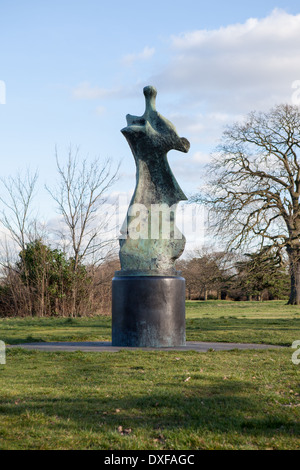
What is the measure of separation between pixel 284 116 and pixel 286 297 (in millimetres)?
20042

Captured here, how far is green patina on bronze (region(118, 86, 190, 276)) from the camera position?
35.0ft

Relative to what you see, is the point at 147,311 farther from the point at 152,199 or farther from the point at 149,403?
the point at 149,403

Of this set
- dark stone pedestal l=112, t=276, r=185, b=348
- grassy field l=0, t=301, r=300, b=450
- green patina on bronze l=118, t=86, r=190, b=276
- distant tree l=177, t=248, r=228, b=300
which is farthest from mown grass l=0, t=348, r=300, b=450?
distant tree l=177, t=248, r=228, b=300

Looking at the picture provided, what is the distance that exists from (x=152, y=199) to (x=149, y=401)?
603 cm

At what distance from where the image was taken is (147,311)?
396 inches

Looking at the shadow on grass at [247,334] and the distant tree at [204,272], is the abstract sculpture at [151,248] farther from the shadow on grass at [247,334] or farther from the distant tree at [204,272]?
the distant tree at [204,272]

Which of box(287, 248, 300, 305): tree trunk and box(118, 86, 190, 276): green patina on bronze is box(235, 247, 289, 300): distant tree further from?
box(118, 86, 190, 276): green patina on bronze

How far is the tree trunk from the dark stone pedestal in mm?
19318

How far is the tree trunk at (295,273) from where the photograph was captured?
28578 millimetres

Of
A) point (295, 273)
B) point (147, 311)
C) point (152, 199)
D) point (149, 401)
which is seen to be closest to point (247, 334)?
point (147, 311)

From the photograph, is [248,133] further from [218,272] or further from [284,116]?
[218,272]

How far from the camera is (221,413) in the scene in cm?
500

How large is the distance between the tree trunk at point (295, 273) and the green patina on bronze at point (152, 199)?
18.7 metres

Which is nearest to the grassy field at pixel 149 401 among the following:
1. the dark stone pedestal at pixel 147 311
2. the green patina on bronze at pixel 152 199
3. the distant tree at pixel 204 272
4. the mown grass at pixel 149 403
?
the mown grass at pixel 149 403
